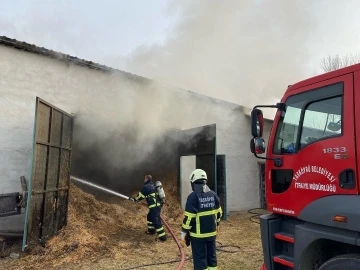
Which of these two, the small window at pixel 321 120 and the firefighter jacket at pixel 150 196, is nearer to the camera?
the small window at pixel 321 120

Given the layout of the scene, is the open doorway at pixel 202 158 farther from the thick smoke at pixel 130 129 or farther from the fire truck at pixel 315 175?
the fire truck at pixel 315 175

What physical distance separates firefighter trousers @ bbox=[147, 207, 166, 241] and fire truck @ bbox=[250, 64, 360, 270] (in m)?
4.00

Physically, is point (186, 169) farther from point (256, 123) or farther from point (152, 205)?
point (256, 123)

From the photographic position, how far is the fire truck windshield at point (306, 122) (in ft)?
10.1

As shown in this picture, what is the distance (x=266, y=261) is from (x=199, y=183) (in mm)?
1351

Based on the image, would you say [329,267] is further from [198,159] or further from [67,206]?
[198,159]

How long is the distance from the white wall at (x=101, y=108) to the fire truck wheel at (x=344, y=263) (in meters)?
7.09

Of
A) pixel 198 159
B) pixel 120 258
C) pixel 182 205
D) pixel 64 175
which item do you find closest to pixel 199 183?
pixel 120 258

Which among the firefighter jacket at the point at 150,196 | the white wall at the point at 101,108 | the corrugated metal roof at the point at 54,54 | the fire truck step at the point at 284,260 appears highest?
the corrugated metal roof at the point at 54,54

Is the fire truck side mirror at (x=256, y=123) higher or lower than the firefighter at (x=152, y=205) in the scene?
higher

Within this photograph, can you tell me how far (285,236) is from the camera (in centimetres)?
340

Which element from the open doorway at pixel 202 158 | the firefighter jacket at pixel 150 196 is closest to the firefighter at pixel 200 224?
the firefighter jacket at pixel 150 196

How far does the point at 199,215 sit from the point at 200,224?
12cm

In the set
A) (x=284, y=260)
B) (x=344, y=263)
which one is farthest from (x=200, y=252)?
(x=344, y=263)
